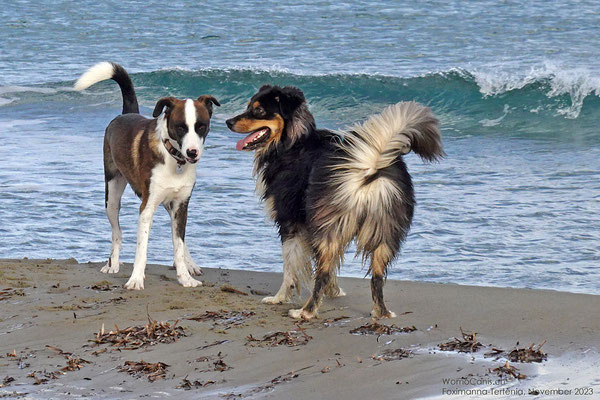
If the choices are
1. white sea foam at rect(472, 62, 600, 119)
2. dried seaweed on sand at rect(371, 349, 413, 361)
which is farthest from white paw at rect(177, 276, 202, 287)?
white sea foam at rect(472, 62, 600, 119)

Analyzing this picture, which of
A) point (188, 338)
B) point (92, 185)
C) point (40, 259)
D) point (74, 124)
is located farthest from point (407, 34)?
point (188, 338)

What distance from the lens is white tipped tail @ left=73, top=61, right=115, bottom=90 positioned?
7.35 metres

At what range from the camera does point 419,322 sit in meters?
5.53

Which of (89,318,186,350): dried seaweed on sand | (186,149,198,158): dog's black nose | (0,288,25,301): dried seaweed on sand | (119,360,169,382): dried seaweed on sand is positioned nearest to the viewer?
(119,360,169,382): dried seaweed on sand

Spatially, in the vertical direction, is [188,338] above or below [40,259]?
above

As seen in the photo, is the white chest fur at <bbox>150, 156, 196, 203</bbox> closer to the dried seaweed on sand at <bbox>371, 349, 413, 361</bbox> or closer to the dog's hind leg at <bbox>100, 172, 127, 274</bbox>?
the dog's hind leg at <bbox>100, 172, 127, 274</bbox>

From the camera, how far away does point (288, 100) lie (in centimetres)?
599

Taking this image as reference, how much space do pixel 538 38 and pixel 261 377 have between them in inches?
701

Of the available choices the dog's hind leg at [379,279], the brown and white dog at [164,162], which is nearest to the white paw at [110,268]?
the brown and white dog at [164,162]

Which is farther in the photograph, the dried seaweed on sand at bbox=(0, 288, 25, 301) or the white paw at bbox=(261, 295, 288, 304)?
the white paw at bbox=(261, 295, 288, 304)

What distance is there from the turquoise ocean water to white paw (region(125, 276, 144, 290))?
1.01 m

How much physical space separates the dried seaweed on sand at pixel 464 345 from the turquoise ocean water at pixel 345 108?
1.70m

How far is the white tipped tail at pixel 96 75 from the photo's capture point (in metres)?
7.35

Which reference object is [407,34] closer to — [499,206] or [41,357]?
[499,206]
